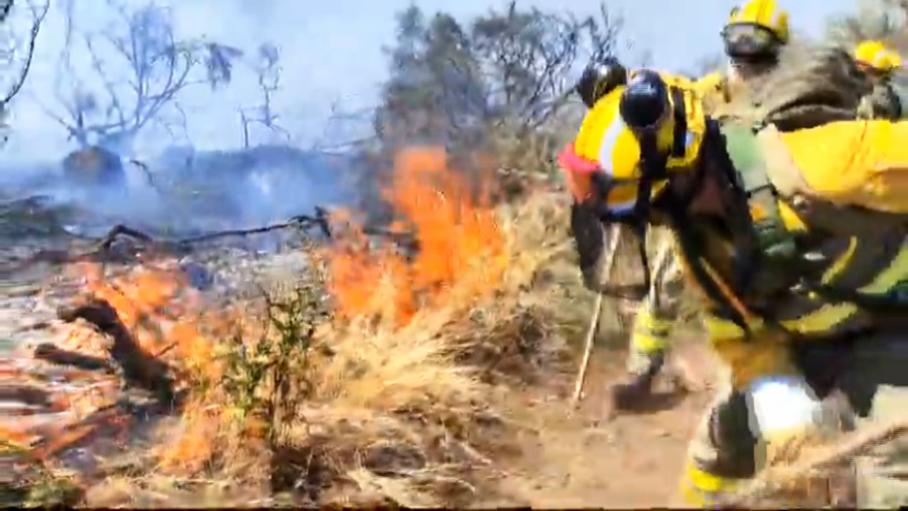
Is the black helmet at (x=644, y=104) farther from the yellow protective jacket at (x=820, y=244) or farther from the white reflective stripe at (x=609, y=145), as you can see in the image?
the yellow protective jacket at (x=820, y=244)

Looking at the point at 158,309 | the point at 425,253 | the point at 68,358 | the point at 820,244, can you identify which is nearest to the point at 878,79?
the point at 820,244

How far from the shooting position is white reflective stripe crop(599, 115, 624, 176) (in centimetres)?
107

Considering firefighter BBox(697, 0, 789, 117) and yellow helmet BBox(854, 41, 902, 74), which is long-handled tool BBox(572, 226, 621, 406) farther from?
yellow helmet BBox(854, 41, 902, 74)

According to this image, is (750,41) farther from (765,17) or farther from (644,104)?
(644,104)

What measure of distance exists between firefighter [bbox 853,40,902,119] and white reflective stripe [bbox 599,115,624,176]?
1.33ft

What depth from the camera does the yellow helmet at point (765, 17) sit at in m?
1.42

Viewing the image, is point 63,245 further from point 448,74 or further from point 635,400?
point 635,400

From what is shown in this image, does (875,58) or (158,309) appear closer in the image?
(875,58)

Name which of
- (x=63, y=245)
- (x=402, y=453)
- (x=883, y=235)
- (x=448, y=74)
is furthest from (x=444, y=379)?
(x=883, y=235)

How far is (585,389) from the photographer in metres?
1.77

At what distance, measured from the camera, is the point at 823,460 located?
41.9 inches

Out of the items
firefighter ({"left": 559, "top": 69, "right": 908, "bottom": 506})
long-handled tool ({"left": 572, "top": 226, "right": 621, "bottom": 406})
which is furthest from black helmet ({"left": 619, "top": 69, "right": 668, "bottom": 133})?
long-handled tool ({"left": 572, "top": 226, "right": 621, "bottom": 406})

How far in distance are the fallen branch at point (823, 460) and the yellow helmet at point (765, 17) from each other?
1.84 feet

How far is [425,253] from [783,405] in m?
0.80
